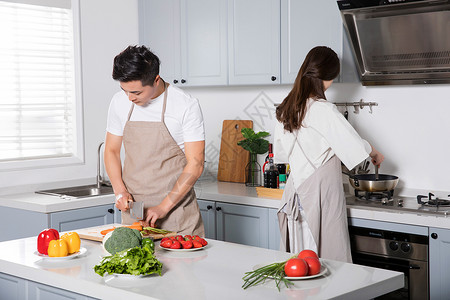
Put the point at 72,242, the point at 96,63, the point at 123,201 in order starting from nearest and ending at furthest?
1. the point at 72,242
2. the point at 123,201
3. the point at 96,63

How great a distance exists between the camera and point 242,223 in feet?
12.1

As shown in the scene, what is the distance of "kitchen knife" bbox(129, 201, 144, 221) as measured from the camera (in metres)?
2.61

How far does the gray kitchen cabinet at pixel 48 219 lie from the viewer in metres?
3.61

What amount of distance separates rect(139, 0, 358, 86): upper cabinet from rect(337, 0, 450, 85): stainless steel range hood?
0.11m

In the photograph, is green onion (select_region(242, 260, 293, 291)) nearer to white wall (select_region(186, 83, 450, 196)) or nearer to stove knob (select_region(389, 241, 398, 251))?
stove knob (select_region(389, 241, 398, 251))

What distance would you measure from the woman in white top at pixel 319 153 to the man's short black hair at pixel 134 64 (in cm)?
84

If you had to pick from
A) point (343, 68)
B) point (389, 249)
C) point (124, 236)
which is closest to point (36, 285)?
point (124, 236)

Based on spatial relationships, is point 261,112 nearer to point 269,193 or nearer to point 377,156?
point 269,193

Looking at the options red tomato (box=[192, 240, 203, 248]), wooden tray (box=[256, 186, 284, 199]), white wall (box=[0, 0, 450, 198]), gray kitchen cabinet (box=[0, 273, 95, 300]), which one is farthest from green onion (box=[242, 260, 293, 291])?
white wall (box=[0, 0, 450, 198])

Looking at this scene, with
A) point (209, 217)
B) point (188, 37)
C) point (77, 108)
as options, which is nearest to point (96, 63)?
point (77, 108)

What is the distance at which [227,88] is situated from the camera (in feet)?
14.6

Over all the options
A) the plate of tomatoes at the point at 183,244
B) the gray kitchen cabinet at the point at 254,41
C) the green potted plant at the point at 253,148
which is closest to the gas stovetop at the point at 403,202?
the green potted plant at the point at 253,148

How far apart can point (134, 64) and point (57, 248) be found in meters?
0.83

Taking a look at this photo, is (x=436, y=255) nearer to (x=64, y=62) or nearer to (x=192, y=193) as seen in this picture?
(x=192, y=193)
